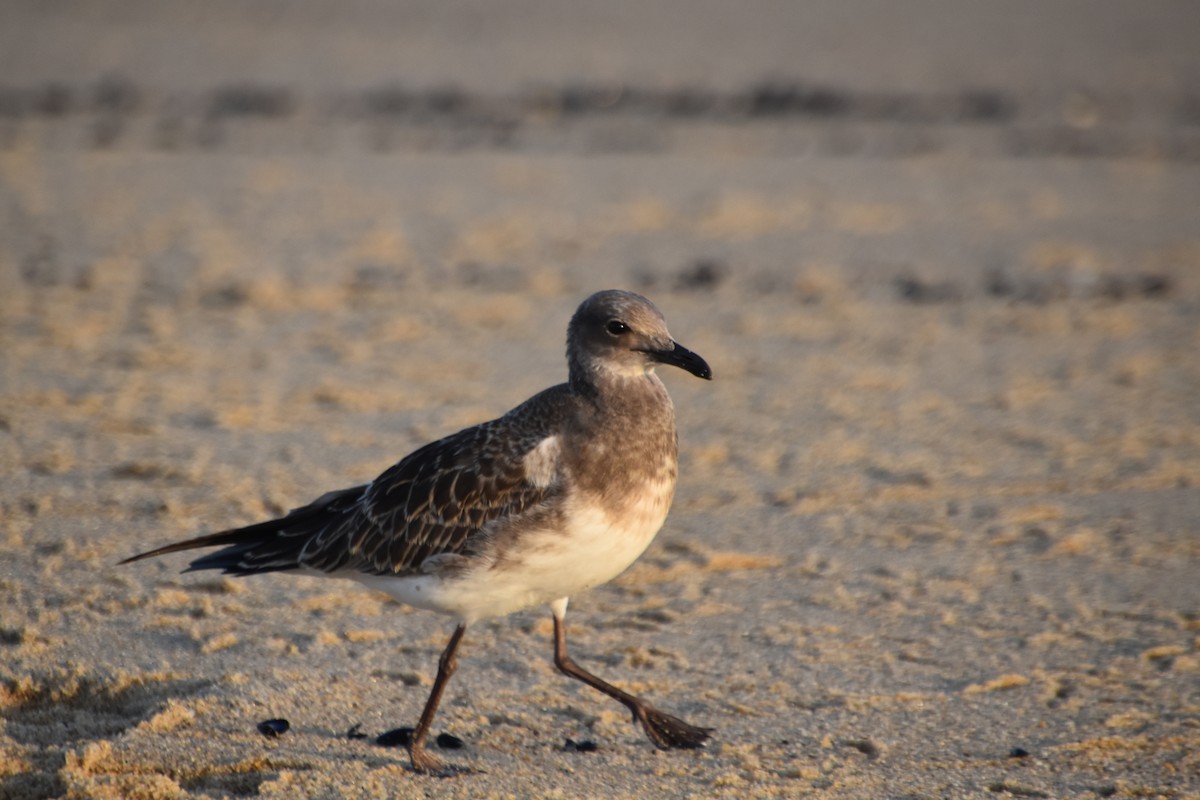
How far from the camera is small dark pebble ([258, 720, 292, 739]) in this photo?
482 centimetres

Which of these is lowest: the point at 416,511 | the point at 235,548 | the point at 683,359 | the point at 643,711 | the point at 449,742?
the point at 449,742

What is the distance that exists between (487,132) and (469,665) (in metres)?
12.0

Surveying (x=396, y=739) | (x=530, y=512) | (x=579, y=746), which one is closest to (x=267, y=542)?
(x=396, y=739)

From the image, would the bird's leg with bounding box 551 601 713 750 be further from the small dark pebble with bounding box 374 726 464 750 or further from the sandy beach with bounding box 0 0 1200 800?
the small dark pebble with bounding box 374 726 464 750

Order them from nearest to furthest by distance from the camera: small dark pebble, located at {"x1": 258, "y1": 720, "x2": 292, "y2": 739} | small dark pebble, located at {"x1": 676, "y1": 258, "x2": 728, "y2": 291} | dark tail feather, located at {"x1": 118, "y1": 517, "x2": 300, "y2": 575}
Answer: small dark pebble, located at {"x1": 258, "y1": 720, "x2": 292, "y2": 739} → dark tail feather, located at {"x1": 118, "y1": 517, "x2": 300, "y2": 575} → small dark pebble, located at {"x1": 676, "y1": 258, "x2": 728, "y2": 291}

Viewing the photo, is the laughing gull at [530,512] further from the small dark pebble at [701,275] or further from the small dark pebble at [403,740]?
the small dark pebble at [701,275]

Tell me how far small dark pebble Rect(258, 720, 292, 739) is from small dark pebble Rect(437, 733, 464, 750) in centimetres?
50

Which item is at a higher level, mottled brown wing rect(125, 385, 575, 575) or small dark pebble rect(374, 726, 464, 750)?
mottled brown wing rect(125, 385, 575, 575)

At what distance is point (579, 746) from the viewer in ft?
16.1

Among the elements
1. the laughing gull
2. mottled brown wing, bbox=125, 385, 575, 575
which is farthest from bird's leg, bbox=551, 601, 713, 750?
mottled brown wing, bbox=125, 385, 575, 575

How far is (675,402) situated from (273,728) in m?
4.30

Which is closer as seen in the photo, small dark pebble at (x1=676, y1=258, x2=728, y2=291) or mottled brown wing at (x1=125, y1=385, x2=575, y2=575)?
mottled brown wing at (x1=125, y1=385, x2=575, y2=575)

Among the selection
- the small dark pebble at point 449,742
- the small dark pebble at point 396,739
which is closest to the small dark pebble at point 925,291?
the small dark pebble at point 449,742

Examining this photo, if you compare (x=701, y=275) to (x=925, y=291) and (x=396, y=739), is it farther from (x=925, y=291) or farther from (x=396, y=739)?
(x=396, y=739)
